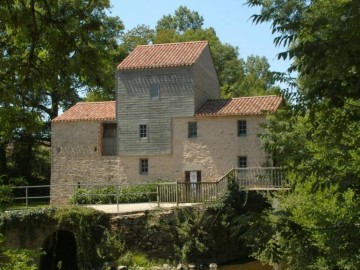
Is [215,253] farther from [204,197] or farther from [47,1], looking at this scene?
[47,1]

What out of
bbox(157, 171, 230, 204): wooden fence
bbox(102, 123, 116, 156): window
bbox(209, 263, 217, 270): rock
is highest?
bbox(102, 123, 116, 156): window

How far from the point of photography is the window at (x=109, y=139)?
3359cm

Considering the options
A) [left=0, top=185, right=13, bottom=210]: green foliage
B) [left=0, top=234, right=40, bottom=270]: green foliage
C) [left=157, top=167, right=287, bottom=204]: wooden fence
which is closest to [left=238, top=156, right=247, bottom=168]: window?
[left=157, top=167, right=287, bottom=204]: wooden fence

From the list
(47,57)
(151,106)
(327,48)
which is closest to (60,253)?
(151,106)

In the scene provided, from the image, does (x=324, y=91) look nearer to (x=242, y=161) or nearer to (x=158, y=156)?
(x=242, y=161)

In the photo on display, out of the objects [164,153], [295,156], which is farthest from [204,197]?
[295,156]

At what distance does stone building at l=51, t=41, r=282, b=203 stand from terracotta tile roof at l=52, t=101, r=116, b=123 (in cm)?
6

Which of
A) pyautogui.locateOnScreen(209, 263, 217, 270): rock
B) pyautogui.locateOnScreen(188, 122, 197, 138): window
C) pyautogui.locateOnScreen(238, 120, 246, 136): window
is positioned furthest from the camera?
pyautogui.locateOnScreen(188, 122, 197, 138): window

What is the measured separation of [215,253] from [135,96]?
1259cm

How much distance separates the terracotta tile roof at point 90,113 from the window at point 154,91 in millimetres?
2813

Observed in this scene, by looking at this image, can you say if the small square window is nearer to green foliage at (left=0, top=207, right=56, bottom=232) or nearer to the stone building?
the stone building

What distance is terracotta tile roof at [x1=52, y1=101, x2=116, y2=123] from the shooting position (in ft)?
111

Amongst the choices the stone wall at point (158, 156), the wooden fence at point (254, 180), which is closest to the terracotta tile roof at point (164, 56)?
the stone wall at point (158, 156)

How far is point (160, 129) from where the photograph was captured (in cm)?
3238
